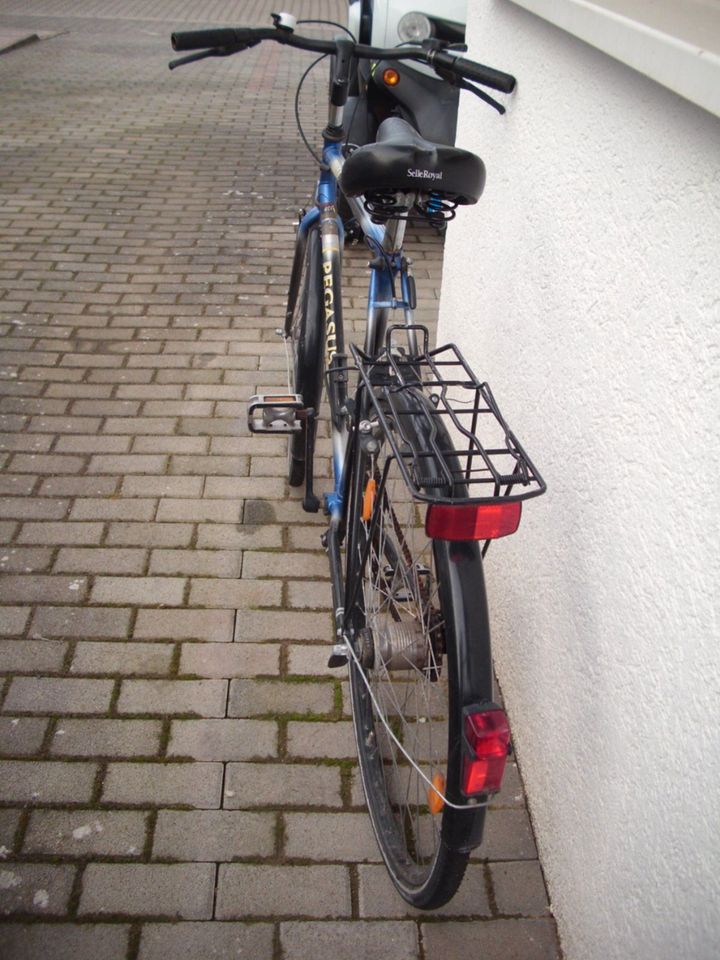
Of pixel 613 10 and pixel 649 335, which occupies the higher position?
pixel 613 10

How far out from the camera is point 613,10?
1.65 meters

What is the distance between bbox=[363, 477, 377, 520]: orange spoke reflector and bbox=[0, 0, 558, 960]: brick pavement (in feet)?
2.54

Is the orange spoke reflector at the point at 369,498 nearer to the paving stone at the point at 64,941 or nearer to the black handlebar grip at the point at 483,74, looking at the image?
the paving stone at the point at 64,941

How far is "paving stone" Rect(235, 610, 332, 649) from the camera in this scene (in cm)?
269

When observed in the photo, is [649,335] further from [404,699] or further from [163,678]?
[163,678]

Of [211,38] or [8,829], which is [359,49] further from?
[8,829]

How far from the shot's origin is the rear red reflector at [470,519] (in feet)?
4.56

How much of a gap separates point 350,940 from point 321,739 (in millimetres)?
563

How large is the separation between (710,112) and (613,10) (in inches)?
23.7

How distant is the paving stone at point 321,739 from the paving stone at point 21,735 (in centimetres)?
72

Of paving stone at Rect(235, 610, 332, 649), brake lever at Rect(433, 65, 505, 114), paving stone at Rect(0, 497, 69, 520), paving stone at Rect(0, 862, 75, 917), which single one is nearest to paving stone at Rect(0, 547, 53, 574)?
paving stone at Rect(0, 497, 69, 520)

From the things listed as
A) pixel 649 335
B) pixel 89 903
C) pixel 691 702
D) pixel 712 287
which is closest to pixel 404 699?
pixel 89 903

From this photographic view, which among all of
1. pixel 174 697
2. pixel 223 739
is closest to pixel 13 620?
pixel 174 697

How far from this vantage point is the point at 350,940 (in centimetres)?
193
